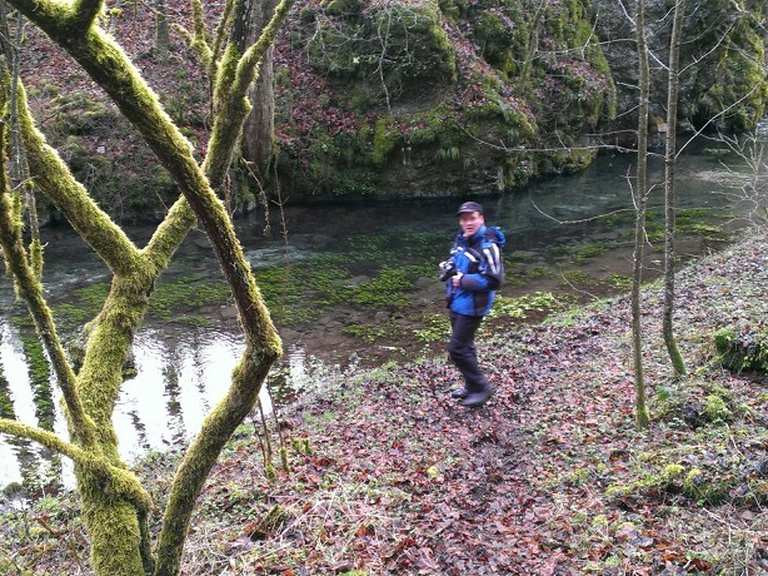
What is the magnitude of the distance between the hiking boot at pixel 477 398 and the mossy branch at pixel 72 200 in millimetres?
5116

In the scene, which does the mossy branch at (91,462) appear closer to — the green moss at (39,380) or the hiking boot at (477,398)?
the hiking boot at (477,398)

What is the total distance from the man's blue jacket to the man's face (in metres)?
0.05

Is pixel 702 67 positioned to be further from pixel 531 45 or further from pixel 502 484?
pixel 502 484

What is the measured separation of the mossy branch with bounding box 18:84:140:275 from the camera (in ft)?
9.98

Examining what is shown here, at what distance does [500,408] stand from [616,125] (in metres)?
27.6

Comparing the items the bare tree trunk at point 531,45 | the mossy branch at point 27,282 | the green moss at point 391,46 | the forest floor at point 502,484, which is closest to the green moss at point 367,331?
the forest floor at point 502,484

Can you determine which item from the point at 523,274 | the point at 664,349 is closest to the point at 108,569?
the point at 664,349

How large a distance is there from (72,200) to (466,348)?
531cm

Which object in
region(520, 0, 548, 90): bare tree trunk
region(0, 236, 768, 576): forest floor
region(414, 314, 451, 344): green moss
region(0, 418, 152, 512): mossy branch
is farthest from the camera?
region(520, 0, 548, 90): bare tree trunk

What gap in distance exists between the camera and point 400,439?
7.27 metres

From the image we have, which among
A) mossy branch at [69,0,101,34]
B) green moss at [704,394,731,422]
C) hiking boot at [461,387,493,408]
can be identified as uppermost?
mossy branch at [69,0,101,34]

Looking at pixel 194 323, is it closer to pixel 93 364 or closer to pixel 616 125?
pixel 93 364

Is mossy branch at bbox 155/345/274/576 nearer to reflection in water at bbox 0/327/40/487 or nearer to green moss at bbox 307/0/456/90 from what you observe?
reflection in water at bbox 0/327/40/487

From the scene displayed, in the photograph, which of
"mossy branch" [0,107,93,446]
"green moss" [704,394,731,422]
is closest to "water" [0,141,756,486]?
"mossy branch" [0,107,93,446]
